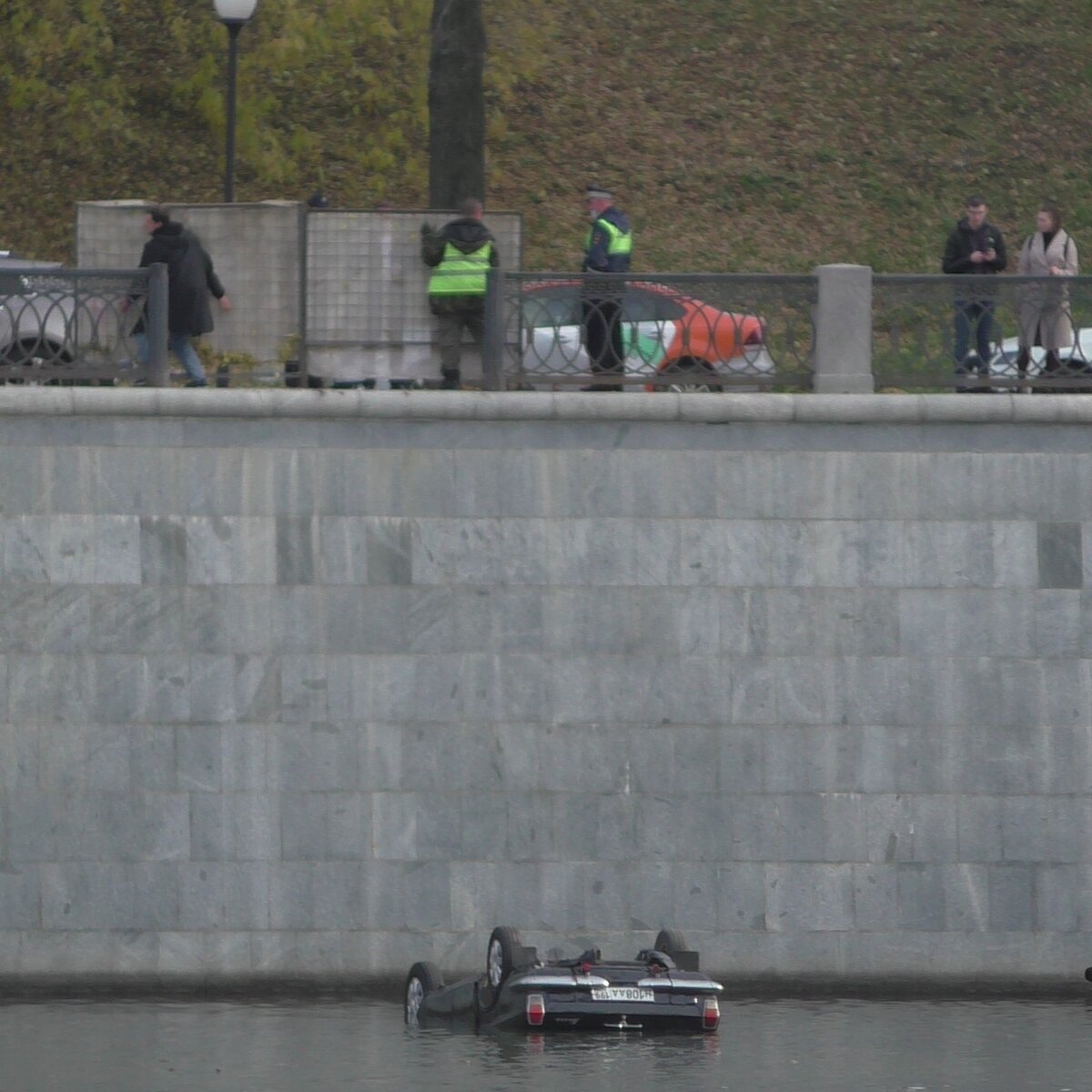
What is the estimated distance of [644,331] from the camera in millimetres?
13500

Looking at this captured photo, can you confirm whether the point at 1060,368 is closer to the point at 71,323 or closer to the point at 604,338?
the point at 604,338

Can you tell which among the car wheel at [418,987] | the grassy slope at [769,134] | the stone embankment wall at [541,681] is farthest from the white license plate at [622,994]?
the grassy slope at [769,134]

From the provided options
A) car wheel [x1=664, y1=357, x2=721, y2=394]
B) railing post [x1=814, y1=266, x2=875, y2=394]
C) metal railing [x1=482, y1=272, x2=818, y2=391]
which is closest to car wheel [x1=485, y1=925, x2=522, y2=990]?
metal railing [x1=482, y1=272, x2=818, y2=391]

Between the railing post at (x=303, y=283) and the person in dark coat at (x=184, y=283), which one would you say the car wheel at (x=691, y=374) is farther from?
the person in dark coat at (x=184, y=283)

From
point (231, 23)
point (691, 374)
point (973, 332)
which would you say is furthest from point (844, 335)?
point (231, 23)

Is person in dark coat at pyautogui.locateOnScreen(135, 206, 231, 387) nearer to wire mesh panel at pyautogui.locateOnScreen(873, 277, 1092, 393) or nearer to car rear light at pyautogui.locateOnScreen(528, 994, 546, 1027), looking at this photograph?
wire mesh panel at pyautogui.locateOnScreen(873, 277, 1092, 393)

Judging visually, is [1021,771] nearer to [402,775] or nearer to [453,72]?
[402,775]

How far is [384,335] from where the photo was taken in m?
13.9

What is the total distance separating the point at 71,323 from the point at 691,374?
12.3 feet

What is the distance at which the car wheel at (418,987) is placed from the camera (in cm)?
1205

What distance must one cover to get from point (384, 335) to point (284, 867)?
3400mm

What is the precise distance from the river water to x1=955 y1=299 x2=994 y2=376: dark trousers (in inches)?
152

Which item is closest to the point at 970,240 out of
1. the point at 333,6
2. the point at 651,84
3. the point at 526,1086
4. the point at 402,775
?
the point at 402,775

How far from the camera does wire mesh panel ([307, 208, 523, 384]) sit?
45.4ft
